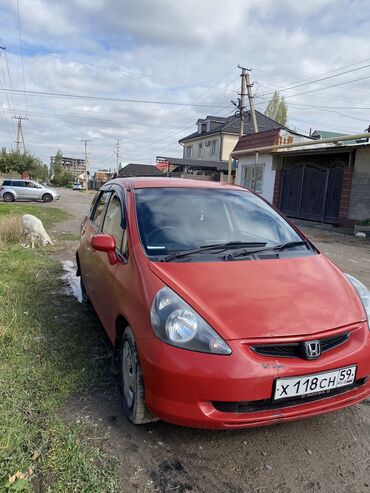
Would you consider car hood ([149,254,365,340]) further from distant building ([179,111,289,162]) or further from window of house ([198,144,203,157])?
window of house ([198,144,203,157])

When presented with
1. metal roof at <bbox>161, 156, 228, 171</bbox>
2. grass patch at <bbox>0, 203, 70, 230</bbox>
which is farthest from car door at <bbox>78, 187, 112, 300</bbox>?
metal roof at <bbox>161, 156, 228, 171</bbox>

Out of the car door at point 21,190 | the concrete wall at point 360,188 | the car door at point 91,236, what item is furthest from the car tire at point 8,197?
the car door at point 91,236

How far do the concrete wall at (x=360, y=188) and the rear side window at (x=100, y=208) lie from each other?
39.0ft

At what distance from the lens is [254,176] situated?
2100 cm

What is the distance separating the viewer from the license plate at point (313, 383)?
225 centimetres

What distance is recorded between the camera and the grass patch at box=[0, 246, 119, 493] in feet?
7.17

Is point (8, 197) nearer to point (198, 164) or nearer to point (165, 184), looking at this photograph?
point (198, 164)

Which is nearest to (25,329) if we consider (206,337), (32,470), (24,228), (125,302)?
(125,302)

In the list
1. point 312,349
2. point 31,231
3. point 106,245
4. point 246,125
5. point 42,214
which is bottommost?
point 42,214

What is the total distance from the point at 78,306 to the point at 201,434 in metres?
2.87

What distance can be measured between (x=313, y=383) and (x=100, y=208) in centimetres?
311

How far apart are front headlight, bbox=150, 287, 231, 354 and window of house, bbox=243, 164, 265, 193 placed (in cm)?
1847

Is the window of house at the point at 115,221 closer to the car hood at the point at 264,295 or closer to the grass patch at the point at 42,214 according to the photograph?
the car hood at the point at 264,295

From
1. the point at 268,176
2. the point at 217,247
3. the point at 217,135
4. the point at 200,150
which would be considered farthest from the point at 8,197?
the point at 217,247
